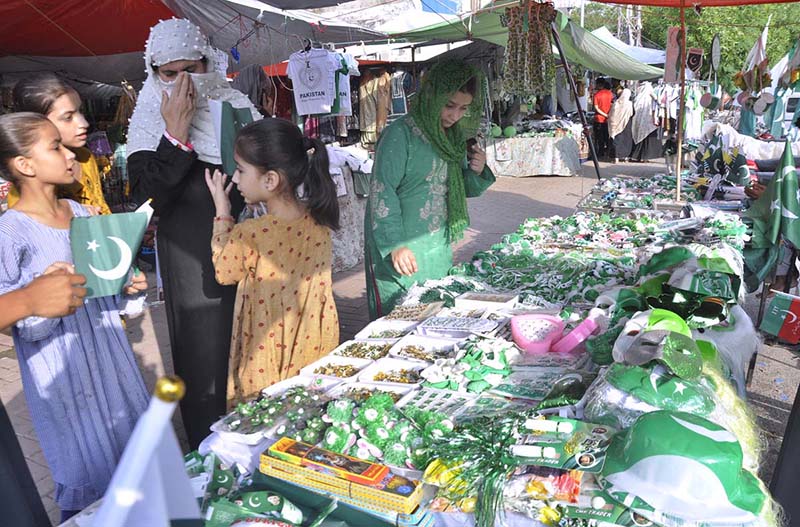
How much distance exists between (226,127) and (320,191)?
46 centimetres

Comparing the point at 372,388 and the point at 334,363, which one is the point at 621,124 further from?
the point at 372,388

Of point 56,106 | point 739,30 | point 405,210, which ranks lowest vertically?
point 405,210

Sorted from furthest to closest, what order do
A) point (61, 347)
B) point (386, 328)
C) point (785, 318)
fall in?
point (386, 328)
point (61, 347)
point (785, 318)

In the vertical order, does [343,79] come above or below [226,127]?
above

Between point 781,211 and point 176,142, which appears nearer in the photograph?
point 176,142

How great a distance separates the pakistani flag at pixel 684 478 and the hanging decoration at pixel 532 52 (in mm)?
3058

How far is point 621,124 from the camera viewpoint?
47.2 feet

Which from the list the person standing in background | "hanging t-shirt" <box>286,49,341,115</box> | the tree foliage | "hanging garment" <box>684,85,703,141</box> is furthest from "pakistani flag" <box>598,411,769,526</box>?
the person standing in background

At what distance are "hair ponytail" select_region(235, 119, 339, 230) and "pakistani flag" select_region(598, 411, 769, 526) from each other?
61.4 inches

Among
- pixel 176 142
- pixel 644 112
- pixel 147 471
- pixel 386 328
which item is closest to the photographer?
pixel 147 471

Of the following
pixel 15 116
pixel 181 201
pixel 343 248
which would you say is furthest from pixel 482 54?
pixel 15 116

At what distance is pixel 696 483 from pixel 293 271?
5.55 ft

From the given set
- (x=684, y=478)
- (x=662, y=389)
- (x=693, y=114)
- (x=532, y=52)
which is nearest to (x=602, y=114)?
(x=693, y=114)

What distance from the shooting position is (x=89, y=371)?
2070 millimetres
